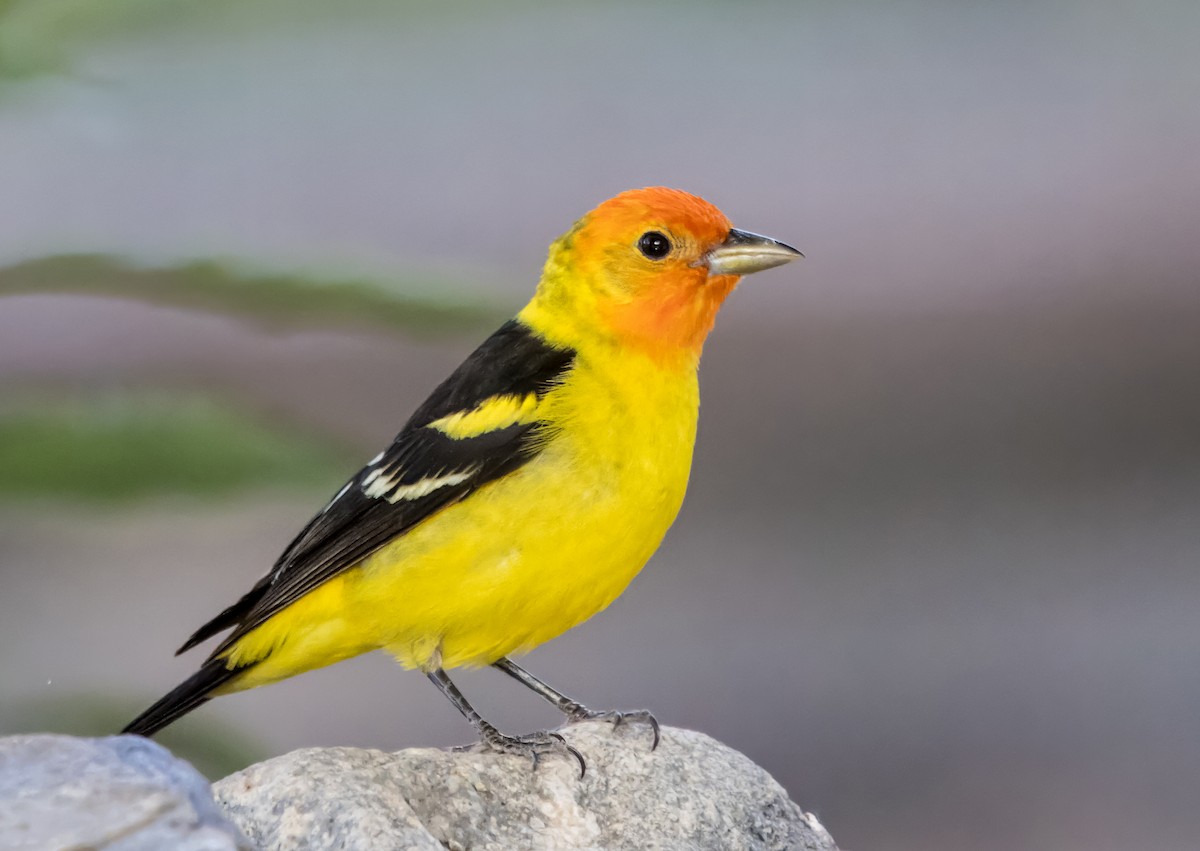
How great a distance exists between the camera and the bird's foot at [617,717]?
2.61 m

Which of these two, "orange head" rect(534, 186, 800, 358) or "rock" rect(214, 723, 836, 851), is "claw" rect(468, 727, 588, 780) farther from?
"orange head" rect(534, 186, 800, 358)

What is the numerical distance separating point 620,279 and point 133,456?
4.67 feet

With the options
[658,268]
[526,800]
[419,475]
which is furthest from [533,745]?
[658,268]

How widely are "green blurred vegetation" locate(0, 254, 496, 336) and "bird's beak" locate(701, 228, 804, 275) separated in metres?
1.10

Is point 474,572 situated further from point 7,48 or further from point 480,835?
point 7,48

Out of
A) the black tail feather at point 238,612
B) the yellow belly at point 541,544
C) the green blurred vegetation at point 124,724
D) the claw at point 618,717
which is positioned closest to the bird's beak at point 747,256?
the yellow belly at point 541,544

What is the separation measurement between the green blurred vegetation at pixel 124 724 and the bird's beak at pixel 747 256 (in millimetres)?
1839

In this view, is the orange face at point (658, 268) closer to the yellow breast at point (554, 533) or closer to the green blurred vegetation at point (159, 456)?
the yellow breast at point (554, 533)

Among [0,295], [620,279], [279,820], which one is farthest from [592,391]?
[0,295]


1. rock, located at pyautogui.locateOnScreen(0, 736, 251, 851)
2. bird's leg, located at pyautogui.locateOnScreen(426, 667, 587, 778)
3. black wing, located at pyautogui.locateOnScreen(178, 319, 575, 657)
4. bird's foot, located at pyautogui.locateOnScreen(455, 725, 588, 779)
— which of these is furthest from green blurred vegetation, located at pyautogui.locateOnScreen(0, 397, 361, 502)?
rock, located at pyautogui.locateOnScreen(0, 736, 251, 851)

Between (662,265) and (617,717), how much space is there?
0.88 m

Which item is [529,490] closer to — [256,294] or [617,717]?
[617,717]

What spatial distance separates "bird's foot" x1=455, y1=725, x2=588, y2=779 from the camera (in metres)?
2.50

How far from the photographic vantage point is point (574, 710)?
9.09 feet
